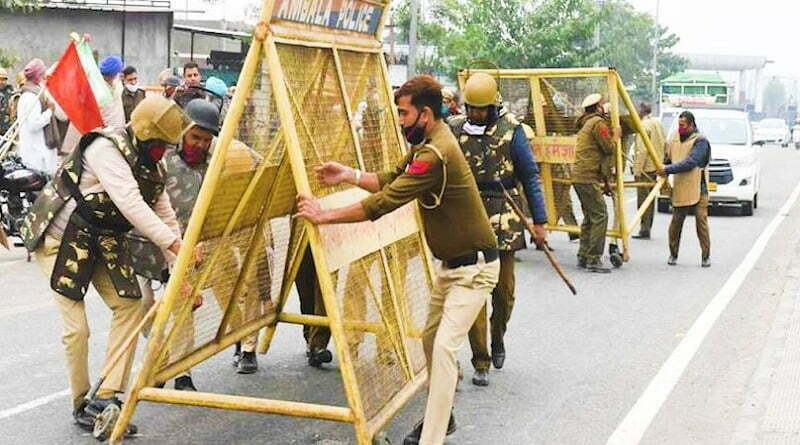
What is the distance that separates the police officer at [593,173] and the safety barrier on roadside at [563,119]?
15cm

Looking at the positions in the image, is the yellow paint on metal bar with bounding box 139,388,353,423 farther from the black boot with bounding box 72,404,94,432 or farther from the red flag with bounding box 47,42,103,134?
the red flag with bounding box 47,42,103,134

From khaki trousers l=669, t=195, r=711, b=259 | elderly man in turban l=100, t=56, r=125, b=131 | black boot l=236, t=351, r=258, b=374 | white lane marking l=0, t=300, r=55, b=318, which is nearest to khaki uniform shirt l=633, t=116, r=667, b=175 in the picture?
khaki trousers l=669, t=195, r=711, b=259

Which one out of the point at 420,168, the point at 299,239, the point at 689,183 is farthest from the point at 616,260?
the point at 420,168

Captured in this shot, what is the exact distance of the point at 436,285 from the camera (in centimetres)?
656

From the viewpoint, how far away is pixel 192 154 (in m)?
7.38

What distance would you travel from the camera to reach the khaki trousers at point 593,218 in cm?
1360

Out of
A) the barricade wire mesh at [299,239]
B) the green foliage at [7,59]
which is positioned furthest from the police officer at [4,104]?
the green foliage at [7,59]

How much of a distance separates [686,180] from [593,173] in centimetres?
148

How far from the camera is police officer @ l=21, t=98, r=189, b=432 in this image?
20.5 ft

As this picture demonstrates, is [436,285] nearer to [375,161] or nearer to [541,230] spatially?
[375,161]

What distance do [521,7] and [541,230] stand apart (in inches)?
905

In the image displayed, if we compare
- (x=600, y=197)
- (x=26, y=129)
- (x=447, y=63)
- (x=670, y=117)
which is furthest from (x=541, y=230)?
(x=447, y=63)

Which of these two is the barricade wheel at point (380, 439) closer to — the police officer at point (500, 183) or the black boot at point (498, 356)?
the police officer at point (500, 183)

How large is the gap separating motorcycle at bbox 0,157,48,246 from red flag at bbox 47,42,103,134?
208 centimetres
